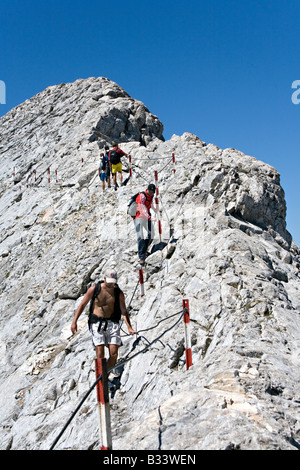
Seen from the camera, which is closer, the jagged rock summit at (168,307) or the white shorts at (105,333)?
the jagged rock summit at (168,307)

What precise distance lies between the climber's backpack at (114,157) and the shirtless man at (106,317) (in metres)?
12.4

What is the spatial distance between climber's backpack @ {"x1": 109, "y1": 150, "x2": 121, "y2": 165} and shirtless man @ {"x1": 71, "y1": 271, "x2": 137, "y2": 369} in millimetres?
12416

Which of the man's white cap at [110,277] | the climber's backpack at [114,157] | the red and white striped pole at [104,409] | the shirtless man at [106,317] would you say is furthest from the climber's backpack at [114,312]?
the climber's backpack at [114,157]

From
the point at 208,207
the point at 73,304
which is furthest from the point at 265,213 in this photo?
the point at 73,304

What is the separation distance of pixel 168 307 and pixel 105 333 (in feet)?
8.15

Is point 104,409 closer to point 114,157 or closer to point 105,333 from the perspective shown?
point 105,333

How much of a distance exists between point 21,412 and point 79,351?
198cm

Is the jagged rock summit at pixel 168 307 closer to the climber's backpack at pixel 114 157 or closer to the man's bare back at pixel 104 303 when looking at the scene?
the man's bare back at pixel 104 303

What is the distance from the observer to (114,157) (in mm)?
19141

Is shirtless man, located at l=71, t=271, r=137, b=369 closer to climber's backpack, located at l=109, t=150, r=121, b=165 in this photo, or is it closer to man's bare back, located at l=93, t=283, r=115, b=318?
man's bare back, located at l=93, t=283, r=115, b=318

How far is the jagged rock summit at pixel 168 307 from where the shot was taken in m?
5.24

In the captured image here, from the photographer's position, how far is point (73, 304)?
13336 millimetres

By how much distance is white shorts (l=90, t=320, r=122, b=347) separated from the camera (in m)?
7.45

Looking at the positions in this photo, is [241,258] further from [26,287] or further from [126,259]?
[26,287]
